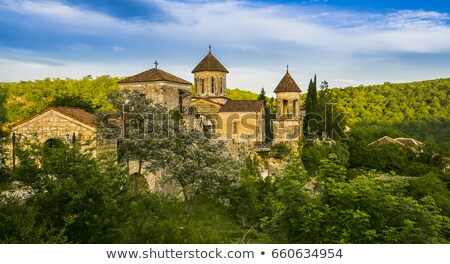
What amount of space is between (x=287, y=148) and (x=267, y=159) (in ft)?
4.86

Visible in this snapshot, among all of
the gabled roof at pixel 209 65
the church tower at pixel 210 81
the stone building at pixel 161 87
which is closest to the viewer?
the stone building at pixel 161 87

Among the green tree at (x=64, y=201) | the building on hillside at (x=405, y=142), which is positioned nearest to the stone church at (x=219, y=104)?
the building on hillside at (x=405, y=142)

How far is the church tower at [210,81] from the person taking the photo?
32.2 metres

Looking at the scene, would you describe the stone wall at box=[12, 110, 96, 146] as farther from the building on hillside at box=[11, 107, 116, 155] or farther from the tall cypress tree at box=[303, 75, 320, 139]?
the tall cypress tree at box=[303, 75, 320, 139]

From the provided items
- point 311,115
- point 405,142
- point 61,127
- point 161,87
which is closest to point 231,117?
point 311,115

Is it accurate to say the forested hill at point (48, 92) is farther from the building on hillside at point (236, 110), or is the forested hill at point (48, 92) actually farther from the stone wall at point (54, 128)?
the stone wall at point (54, 128)

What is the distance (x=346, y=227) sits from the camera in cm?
909

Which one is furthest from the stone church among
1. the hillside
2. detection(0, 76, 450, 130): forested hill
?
the hillside

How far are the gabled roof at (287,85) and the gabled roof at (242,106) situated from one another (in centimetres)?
160

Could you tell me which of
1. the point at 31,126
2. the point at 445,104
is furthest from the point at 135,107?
the point at 445,104

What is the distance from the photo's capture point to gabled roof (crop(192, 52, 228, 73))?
107 feet

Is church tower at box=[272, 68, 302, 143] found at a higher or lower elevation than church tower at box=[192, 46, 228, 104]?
lower

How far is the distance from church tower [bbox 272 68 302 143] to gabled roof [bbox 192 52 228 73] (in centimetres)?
421

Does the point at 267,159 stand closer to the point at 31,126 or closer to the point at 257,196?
the point at 257,196
